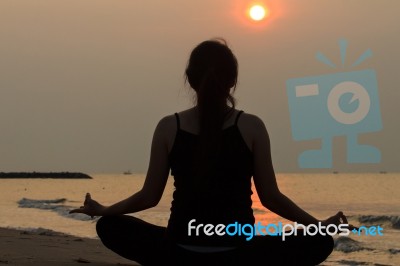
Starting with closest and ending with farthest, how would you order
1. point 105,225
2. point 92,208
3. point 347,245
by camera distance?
point 92,208
point 105,225
point 347,245

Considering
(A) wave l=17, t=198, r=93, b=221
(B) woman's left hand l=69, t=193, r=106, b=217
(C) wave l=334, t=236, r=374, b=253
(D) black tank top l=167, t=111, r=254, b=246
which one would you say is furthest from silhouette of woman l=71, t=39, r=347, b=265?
(A) wave l=17, t=198, r=93, b=221

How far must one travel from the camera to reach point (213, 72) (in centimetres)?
367

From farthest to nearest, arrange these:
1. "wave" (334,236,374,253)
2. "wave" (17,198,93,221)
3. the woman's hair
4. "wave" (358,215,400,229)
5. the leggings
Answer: "wave" (358,215,400,229), "wave" (17,198,93,221), "wave" (334,236,374,253), the leggings, the woman's hair

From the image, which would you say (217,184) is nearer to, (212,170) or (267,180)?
(212,170)

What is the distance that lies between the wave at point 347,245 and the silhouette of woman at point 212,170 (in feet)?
31.4

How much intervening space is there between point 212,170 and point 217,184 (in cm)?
8

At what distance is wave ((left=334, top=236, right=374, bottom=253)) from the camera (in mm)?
13250

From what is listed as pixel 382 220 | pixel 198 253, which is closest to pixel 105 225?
pixel 198 253

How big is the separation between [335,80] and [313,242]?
231 inches

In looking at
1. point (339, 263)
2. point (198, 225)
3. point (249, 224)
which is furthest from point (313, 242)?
point (339, 263)

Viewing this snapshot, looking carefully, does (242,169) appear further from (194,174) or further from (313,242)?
(313,242)

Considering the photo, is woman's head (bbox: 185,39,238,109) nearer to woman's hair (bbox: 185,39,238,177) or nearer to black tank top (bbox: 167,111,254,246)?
woman's hair (bbox: 185,39,238,177)

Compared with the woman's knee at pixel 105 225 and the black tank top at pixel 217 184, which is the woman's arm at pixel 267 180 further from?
the woman's knee at pixel 105 225

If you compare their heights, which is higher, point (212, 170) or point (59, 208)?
point (212, 170)
